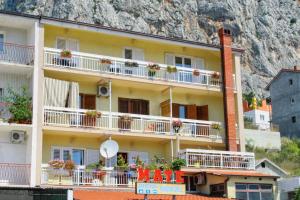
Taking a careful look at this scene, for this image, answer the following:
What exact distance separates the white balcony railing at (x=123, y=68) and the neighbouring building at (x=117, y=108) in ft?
0.20

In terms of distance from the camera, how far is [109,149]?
3112 centimetres

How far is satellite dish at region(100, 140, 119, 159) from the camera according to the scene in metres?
31.0

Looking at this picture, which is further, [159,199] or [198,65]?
[198,65]

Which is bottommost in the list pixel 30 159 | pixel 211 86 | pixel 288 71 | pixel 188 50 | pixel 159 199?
pixel 159 199

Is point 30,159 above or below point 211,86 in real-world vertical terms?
below

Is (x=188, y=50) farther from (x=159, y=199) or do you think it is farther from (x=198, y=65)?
(x=159, y=199)

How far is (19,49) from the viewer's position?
107ft

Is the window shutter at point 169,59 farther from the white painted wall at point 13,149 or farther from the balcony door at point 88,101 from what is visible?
the white painted wall at point 13,149

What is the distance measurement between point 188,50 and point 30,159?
13.3 meters

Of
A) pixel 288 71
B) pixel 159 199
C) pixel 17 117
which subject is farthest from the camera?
pixel 288 71

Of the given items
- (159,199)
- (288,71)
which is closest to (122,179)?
(159,199)

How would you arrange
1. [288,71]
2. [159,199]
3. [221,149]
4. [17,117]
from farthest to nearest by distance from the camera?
[288,71]
[221,149]
[17,117]
[159,199]

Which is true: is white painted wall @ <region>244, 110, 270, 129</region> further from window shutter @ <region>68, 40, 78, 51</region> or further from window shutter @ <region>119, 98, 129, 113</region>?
window shutter @ <region>68, 40, 78, 51</region>

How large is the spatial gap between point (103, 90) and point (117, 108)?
1.50 m
